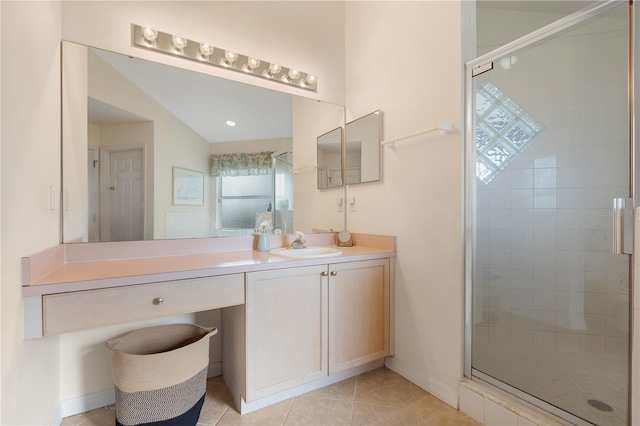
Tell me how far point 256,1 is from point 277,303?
2067 millimetres

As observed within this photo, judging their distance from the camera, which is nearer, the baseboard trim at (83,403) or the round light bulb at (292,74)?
the baseboard trim at (83,403)

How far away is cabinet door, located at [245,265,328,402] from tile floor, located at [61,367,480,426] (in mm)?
122

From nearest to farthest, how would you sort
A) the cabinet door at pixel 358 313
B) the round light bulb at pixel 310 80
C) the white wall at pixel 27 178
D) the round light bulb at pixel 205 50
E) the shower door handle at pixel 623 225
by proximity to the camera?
the white wall at pixel 27 178
the shower door handle at pixel 623 225
the cabinet door at pixel 358 313
the round light bulb at pixel 205 50
the round light bulb at pixel 310 80

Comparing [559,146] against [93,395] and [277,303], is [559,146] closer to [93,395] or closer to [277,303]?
[277,303]

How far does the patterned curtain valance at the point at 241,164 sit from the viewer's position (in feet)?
6.61

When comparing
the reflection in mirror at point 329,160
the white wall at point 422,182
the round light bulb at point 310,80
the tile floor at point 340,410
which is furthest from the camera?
the reflection in mirror at point 329,160

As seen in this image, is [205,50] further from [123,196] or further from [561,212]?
[561,212]

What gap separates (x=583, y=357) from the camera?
1.47 metres

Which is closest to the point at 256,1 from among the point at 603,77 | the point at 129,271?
the point at 129,271

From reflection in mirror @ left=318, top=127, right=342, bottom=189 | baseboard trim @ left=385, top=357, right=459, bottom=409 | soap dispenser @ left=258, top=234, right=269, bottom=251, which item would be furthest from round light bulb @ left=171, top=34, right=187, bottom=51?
baseboard trim @ left=385, top=357, right=459, bottom=409

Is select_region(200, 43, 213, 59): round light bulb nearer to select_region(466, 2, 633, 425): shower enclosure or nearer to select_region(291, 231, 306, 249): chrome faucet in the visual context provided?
select_region(291, 231, 306, 249): chrome faucet

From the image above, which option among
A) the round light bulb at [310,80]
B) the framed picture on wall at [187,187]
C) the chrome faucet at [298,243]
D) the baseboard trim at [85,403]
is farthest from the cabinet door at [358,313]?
the round light bulb at [310,80]

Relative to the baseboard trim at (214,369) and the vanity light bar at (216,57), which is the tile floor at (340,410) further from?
the vanity light bar at (216,57)

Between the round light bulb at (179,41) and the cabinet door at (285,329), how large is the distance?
4.80 ft
